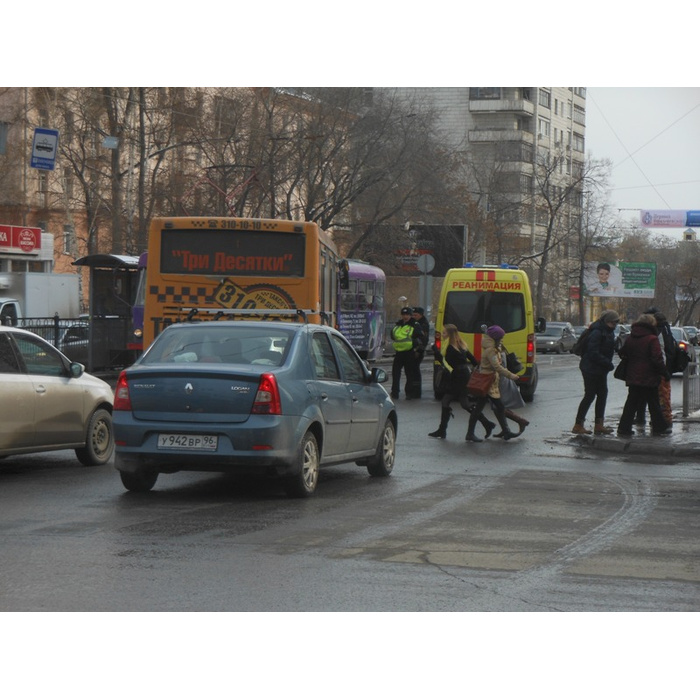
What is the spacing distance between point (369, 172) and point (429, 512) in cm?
4022

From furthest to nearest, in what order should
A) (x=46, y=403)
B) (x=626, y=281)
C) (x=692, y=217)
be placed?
(x=626, y=281) < (x=692, y=217) < (x=46, y=403)

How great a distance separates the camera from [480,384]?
18000 mm

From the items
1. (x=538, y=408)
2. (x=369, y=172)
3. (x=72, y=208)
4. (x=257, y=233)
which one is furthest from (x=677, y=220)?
(x=257, y=233)

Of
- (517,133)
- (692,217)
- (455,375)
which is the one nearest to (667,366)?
(455,375)

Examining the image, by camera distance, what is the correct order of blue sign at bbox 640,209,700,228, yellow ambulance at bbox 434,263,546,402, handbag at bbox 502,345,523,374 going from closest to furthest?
handbag at bbox 502,345,523,374 < yellow ambulance at bbox 434,263,546,402 < blue sign at bbox 640,209,700,228

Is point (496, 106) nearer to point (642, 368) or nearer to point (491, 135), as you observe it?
point (491, 135)

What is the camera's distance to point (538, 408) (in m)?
25.1

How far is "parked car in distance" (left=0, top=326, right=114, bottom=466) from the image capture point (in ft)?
41.8

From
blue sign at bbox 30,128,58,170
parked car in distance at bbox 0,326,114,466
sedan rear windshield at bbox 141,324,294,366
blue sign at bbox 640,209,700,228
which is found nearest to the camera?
sedan rear windshield at bbox 141,324,294,366

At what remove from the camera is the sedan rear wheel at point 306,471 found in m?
11.3

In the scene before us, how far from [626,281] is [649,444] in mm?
80147

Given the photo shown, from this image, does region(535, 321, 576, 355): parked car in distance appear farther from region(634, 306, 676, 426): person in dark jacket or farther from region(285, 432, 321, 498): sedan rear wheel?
region(285, 432, 321, 498): sedan rear wheel

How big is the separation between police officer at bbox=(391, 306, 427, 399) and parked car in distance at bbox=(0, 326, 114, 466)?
11.6 meters

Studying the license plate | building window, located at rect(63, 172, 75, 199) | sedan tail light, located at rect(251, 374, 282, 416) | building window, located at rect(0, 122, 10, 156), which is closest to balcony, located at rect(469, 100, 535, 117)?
building window, located at rect(63, 172, 75, 199)
